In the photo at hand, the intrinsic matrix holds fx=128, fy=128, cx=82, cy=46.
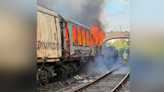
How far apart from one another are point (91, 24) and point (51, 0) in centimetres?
300

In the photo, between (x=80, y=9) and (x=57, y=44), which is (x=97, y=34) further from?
(x=57, y=44)

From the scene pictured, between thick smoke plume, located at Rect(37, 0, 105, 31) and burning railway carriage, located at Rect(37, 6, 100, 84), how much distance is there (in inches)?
21.4

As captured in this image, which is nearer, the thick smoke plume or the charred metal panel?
the charred metal panel

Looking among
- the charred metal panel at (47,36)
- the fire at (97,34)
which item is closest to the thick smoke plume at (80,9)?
the fire at (97,34)

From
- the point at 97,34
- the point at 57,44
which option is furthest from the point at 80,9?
the point at 57,44

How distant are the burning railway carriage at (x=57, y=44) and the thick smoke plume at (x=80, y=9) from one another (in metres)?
0.54

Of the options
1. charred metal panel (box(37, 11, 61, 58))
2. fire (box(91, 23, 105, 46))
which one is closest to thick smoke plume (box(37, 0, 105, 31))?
fire (box(91, 23, 105, 46))

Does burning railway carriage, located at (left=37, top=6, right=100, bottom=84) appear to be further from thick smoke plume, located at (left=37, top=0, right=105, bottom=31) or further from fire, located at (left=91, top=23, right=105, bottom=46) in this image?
fire, located at (left=91, top=23, right=105, bottom=46)

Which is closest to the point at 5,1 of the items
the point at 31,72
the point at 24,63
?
the point at 24,63

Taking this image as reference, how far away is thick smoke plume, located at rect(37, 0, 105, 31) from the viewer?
16.7ft

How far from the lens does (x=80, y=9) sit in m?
6.37

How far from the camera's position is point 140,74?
72.6 inches

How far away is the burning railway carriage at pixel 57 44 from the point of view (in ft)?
12.6

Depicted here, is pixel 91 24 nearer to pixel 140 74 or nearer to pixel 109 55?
pixel 109 55
